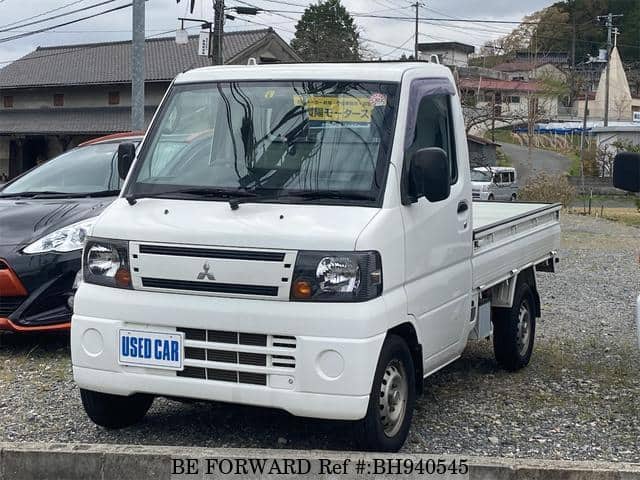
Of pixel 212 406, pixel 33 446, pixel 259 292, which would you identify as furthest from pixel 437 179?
pixel 33 446

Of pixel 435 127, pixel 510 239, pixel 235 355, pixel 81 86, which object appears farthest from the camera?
pixel 81 86

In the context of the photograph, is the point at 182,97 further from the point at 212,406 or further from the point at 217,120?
the point at 212,406

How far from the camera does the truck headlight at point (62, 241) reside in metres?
6.49

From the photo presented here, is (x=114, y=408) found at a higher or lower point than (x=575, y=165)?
lower

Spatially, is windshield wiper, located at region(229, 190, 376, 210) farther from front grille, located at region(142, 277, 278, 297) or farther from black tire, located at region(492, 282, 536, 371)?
black tire, located at region(492, 282, 536, 371)

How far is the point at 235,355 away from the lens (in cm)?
413

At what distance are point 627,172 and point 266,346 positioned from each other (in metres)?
2.23

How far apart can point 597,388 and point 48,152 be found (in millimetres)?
42151

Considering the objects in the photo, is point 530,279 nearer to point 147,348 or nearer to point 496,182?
point 147,348

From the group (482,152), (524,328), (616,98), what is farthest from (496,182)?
(616,98)

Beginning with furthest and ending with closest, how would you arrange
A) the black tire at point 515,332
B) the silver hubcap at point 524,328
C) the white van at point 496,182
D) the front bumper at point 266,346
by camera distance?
the white van at point 496,182 → the silver hubcap at point 524,328 → the black tire at point 515,332 → the front bumper at point 266,346

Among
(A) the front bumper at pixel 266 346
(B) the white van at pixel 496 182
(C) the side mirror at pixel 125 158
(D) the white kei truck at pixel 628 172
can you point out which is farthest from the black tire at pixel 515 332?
(B) the white van at pixel 496 182

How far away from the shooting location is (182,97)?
16.9 ft

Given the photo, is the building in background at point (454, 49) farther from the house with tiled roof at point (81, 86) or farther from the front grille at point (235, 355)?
the front grille at point (235, 355)
